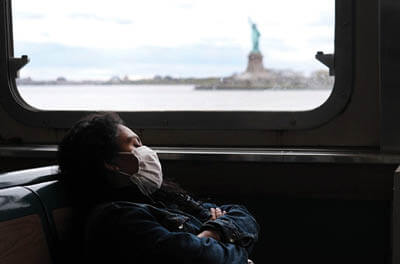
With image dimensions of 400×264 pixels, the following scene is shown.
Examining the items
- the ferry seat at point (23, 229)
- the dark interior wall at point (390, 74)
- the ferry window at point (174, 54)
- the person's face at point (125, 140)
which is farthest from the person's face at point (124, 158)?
the dark interior wall at point (390, 74)

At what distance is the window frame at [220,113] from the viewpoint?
2.37 m

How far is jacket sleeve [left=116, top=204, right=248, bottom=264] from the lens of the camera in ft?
5.03

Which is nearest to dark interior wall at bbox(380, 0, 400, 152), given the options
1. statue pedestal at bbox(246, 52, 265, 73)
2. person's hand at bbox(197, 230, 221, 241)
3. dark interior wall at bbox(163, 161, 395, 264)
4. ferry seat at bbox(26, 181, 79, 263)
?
dark interior wall at bbox(163, 161, 395, 264)

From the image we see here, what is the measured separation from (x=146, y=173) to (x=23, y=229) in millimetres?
438

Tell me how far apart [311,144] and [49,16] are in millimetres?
1456

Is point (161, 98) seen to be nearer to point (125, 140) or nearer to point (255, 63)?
point (255, 63)

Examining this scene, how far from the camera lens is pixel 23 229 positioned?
4.92ft

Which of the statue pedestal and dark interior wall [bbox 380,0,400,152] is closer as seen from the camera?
dark interior wall [bbox 380,0,400,152]

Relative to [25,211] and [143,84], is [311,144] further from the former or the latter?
[25,211]

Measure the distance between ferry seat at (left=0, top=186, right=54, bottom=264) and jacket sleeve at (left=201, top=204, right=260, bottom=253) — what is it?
501 mm

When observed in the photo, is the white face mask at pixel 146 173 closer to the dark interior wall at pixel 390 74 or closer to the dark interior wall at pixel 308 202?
the dark interior wall at pixel 308 202

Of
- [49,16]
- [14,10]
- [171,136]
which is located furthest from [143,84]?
[14,10]

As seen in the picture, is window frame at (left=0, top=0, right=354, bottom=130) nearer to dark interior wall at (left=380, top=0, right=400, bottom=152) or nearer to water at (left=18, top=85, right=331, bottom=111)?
water at (left=18, top=85, right=331, bottom=111)

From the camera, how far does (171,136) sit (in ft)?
8.59
